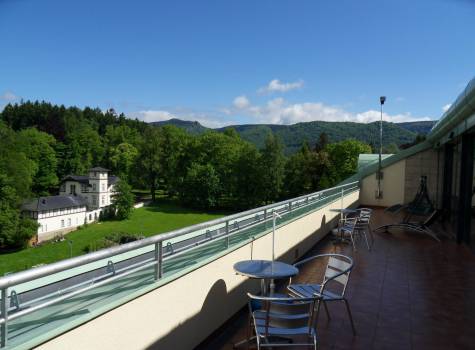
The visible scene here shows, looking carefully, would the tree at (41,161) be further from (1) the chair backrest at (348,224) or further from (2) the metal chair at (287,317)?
(2) the metal chair at (287,317)

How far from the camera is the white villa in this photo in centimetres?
4922

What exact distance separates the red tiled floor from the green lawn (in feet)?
109

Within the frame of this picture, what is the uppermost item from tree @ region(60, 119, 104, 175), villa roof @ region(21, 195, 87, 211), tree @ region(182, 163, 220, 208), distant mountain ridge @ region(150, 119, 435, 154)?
distant mountain ridge @ region(150, 119, 435, 154)

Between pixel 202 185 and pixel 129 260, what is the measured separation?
50548 mm

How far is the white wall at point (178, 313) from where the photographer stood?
223 centimetres

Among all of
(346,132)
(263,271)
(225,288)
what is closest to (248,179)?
(225,288)

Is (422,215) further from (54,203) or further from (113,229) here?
(54,203)

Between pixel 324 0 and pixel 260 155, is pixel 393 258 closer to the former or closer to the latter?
pixel 324 0

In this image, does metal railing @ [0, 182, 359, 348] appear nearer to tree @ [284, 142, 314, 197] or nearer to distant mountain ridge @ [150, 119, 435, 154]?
tree @ [284, 142, 314, 197]

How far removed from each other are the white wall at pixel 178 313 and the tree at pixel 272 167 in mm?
45091

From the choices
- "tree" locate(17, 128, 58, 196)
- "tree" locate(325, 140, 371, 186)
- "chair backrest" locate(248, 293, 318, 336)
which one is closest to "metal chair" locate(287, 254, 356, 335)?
"chair backrest" locate(248, 293, 318, 336)

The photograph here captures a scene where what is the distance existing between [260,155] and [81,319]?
49.8 metres

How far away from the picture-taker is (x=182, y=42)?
97.7 ft

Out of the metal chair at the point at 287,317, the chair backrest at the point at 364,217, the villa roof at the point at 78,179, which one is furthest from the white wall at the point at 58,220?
the metal chair at the point at 287,317
